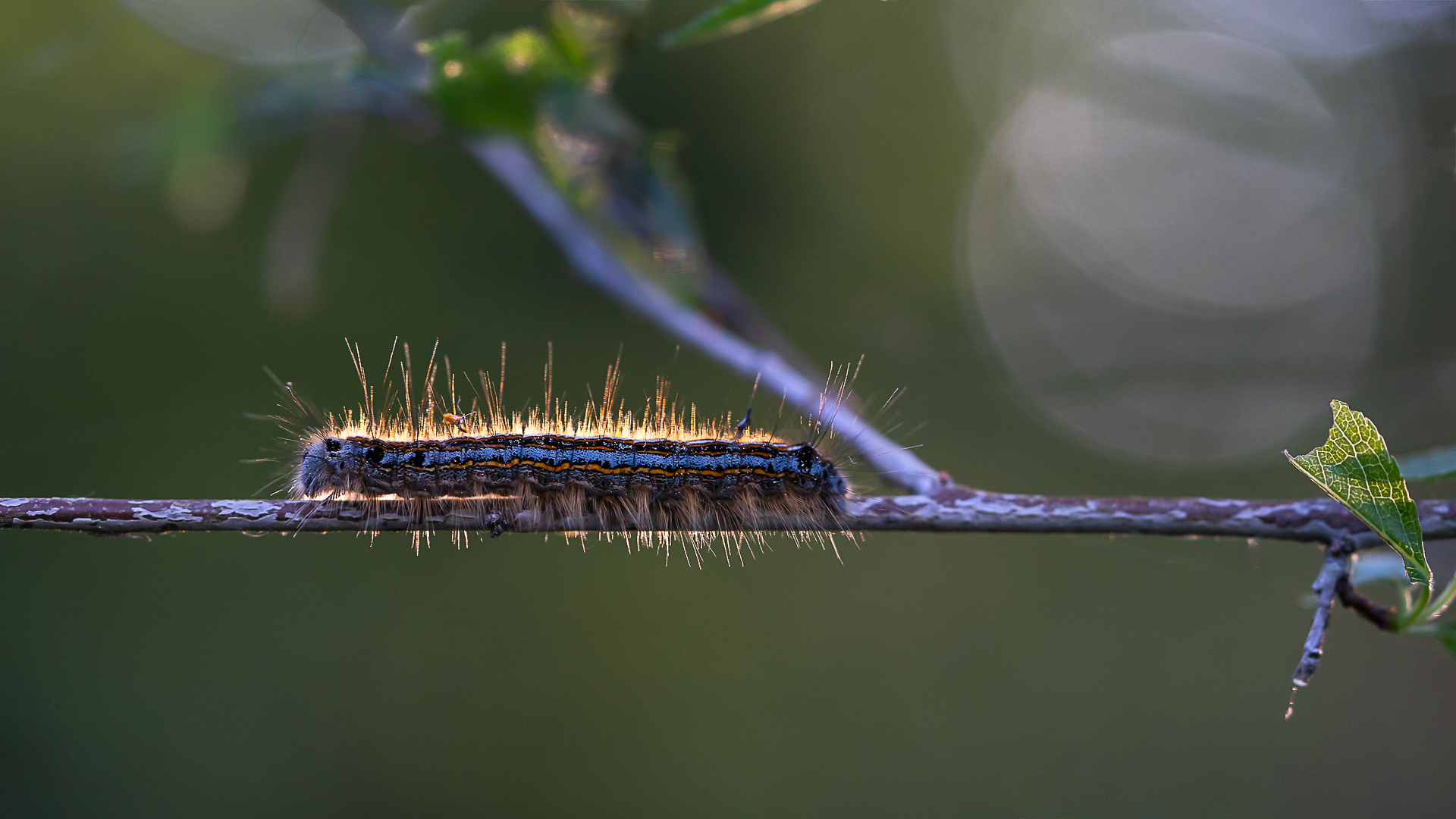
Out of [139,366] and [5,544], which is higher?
[139,366]

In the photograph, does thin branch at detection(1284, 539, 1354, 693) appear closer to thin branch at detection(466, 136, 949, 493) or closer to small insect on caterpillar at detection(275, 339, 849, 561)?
thin branch at detection(466, 136, 949, 493)

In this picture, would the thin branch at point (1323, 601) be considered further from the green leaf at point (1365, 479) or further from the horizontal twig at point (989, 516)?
the green leaf at point (1365, 479)

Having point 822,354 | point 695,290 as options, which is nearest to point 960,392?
point 822,354

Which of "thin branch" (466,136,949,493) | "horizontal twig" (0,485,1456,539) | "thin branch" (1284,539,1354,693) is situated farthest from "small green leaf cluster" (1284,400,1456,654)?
"thin branch" (466,136,949,493)

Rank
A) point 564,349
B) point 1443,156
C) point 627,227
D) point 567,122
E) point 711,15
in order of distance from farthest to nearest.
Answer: point 564,349
point 627,227
point 1443,156
point 567,122
point 711,15

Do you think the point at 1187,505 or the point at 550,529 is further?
the point at 550,529

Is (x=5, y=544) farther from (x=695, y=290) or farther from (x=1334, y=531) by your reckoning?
(x=1334, y=531)
